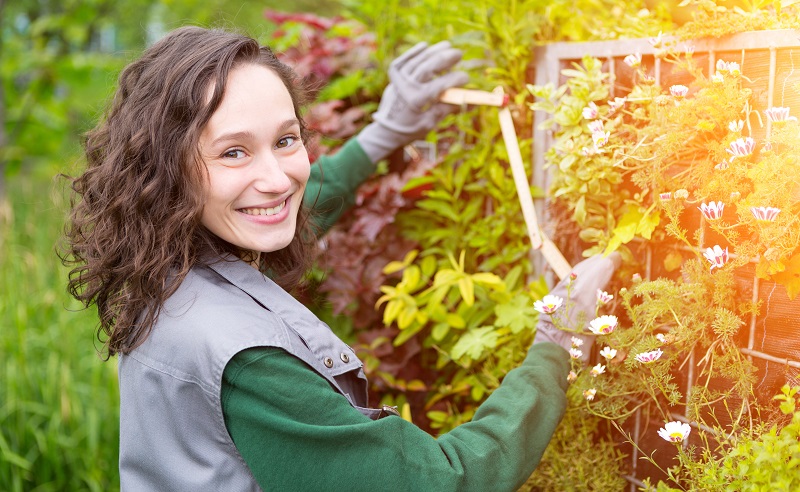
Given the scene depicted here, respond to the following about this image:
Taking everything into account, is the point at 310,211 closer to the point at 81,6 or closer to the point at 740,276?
the point at 740,276

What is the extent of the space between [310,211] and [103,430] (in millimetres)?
1628

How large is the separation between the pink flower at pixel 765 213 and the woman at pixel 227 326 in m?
0.49

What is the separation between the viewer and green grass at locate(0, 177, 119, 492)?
2773 millimetres

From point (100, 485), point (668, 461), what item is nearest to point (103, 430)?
point (100, 485)

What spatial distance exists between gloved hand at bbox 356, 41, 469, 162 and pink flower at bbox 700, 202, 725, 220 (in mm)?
897

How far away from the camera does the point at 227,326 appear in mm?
1236

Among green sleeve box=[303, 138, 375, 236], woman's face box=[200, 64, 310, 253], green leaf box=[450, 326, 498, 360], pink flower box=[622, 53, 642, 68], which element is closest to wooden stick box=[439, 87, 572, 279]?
green leaf box=[450, 326, 498, 360]

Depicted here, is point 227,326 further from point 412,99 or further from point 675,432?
point 412,99

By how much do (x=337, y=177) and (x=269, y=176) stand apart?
2.82 feet

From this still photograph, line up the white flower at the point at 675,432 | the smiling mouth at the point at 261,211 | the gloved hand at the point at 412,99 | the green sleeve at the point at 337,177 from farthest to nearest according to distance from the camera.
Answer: the green sleeve at the point at 337,177 < the gloved hand at the point at 412,99 < the smiling mouth at the point at 261,211 < the white flower at the point at 675,432

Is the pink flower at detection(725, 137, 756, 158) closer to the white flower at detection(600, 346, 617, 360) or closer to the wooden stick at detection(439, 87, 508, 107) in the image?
the white flower at detection(600, 346, 617, 360)

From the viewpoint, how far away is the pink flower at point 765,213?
3.98ft

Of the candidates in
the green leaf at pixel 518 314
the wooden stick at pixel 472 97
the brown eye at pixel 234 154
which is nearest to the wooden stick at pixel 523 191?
the wooden stick at pixel 472 97

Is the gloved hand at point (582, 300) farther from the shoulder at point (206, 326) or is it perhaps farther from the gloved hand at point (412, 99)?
the gloved hand at point (412, 99)
